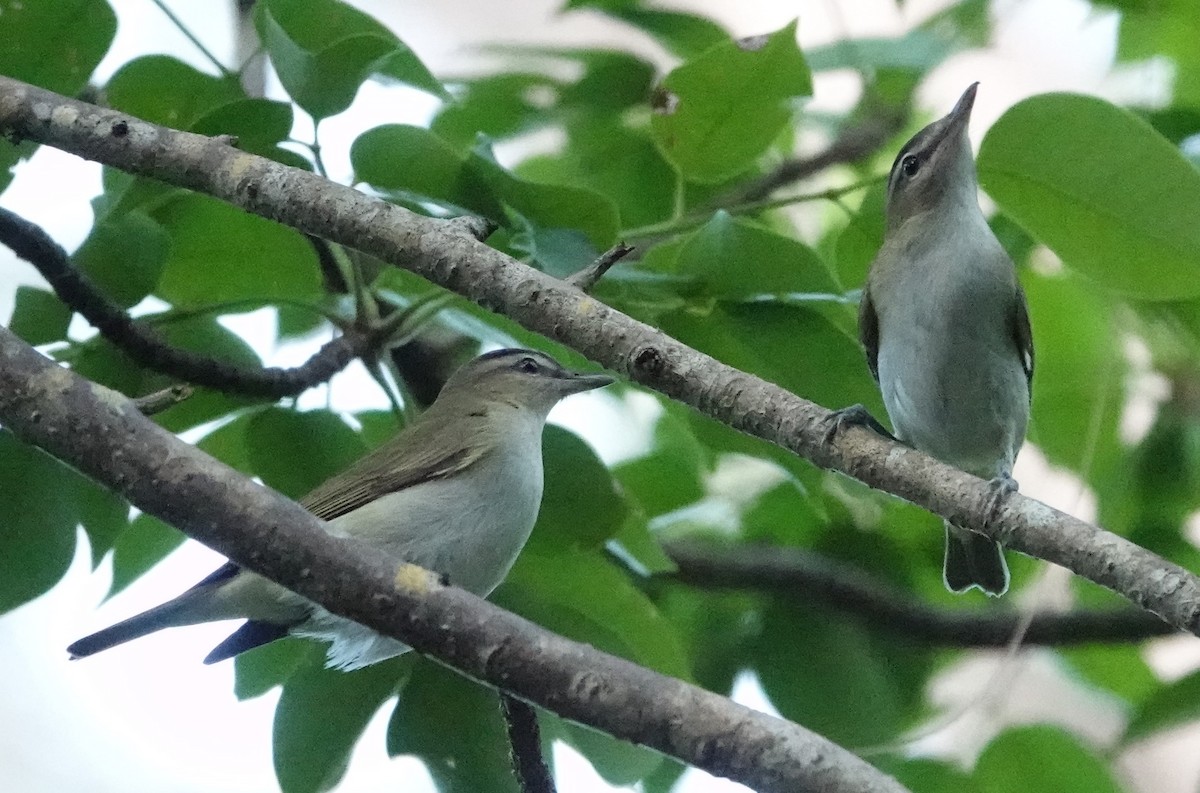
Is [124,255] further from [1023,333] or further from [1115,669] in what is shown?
[1115,669]

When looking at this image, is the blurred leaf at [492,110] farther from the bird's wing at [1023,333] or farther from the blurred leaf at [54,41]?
the bird's wing at [1023,333]

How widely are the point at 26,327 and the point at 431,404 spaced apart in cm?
67

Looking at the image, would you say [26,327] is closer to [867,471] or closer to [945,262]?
[867,471]

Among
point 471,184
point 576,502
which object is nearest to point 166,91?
point 471,184

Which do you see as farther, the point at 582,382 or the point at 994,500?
the point at 582,382

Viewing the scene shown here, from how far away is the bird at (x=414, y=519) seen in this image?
1.49 metres

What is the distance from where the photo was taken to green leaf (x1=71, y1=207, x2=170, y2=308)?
161cm

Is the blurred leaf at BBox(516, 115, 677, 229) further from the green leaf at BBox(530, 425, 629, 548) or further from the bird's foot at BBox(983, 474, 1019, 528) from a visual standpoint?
the bird's foot at BBox(983, 474, 1019, 528)

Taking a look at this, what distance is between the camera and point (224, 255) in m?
1.79

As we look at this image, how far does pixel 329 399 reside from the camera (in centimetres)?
177

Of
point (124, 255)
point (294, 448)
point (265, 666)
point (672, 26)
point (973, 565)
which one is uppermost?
point (672, 26)

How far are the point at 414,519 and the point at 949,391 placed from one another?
2.55ft

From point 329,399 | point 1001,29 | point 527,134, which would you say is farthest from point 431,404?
point 1001,29

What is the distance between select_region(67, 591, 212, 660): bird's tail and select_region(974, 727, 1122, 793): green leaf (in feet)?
3.62
